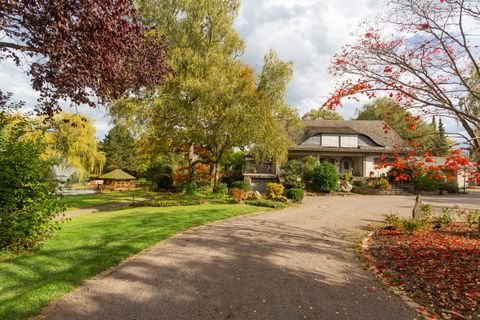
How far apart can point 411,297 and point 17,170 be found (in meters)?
9.27

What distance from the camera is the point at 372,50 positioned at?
693 centimetres

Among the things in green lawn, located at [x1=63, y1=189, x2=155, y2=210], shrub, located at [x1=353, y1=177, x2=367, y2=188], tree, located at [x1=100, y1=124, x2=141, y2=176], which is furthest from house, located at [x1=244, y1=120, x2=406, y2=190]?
tree, located at [x1=100, y1=124, x2=141, y2=176]

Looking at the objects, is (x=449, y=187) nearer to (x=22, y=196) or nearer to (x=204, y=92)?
(x=204, y=92)

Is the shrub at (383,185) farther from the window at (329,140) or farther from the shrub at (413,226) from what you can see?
the shrub at (413,226)

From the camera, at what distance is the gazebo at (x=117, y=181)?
3456 cm

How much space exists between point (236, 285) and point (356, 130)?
32.5 meters

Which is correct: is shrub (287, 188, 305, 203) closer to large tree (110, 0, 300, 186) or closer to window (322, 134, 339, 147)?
large tree (110, 0, 300, 186)

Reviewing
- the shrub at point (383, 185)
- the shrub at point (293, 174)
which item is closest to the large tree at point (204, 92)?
the shrub at point (293, 174)

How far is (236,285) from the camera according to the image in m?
5.12

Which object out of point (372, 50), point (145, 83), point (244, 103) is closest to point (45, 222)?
point (145, 83)

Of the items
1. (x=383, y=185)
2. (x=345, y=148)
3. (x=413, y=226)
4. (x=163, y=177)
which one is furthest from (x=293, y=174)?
(x=413, y=226)

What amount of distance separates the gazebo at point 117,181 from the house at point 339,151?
56.5 ft

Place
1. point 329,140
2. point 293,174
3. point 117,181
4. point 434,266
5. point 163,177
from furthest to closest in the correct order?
point 117,181 → point 163,177 → point 329,140 → point 293,174 → point 434,266

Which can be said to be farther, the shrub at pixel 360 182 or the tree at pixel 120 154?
the tree at pixel 120 154
